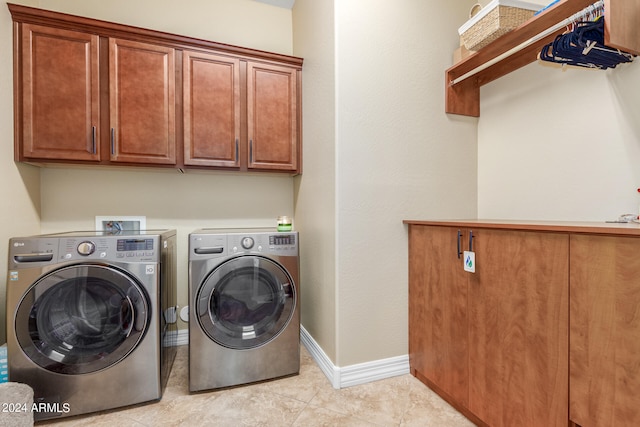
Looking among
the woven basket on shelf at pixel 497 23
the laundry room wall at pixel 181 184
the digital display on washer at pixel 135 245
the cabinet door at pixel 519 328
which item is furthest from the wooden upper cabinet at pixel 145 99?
the cabinet door at pixel 519 328

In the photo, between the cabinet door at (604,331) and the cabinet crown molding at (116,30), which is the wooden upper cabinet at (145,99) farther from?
the cabinet door at (604,331)

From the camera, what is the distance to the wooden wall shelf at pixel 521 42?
1.07 metres

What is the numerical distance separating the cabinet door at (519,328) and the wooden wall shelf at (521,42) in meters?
0.80

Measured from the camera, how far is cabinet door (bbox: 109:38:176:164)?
1.86 metres

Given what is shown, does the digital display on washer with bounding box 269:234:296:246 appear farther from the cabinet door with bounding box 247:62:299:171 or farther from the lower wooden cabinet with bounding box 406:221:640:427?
the lower wooden cabinet with bounding box 406:221:640:427

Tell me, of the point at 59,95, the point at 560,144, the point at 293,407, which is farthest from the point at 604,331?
the point at 59,95

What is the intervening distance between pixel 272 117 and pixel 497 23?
1.46 metres

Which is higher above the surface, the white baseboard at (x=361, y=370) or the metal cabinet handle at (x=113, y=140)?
the metal cabinet handle at (x=113, y=140)

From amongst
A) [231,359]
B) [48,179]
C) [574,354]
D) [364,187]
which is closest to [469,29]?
[364,187]

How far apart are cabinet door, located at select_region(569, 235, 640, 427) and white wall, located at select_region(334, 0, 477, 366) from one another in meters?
0.91

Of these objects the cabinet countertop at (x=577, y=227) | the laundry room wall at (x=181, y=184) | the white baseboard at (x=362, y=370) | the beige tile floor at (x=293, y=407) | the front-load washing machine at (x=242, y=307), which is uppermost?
the laundry room wall at (x=181, y=184)

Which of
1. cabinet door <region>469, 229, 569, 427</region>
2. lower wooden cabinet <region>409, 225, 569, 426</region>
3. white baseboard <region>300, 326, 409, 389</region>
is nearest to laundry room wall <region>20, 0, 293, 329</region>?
white baseboard <region>300, 326, 409, 389</region>

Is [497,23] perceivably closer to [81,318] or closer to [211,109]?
[211,109]

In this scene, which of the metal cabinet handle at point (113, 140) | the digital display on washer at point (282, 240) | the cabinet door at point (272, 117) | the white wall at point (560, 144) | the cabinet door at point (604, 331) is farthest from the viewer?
the cabinet door at point (272, 117)
